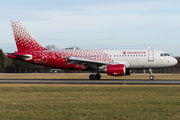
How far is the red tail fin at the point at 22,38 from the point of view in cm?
3856

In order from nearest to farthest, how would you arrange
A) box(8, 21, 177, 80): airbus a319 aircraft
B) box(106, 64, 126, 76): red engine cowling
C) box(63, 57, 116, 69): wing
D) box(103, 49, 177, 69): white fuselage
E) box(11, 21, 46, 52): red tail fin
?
box(106, 64, 126, 76): red engine cowling, box(63, 57, 116, 69): wing, box(8, 21, 177, 80): airbus a319 aircraft, box(103, 49, 177, 69): white fuselage, box(11, 21, 46, 52): red tail fin

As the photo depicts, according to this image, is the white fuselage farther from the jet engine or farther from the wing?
the jet engine

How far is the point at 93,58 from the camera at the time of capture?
35.8 metres

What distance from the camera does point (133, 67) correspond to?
115ft

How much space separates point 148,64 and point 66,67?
1183cm

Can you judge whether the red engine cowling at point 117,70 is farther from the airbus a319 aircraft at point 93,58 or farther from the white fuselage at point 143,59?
the white fuselage at point 143,59

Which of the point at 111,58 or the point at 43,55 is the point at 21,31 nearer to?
the point at 43,55

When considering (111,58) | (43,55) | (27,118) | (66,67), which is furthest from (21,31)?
(27,118)

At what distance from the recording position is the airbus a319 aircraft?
1332 inches

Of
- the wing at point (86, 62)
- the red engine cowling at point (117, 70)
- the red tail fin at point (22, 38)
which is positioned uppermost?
the red tail fin at point (22, 38)

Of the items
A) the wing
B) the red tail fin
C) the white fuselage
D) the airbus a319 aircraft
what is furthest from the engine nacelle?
the red tail fin

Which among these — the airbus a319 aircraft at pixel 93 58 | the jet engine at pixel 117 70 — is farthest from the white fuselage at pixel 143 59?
the jet engine at pixel 117 70

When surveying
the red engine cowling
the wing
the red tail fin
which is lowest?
the red engine cowling

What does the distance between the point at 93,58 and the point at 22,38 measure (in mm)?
11658
